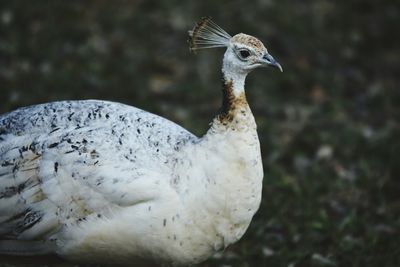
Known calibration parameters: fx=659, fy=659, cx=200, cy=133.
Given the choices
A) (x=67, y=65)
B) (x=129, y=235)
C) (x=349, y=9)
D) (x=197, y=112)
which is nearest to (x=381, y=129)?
(x=197, y=112)

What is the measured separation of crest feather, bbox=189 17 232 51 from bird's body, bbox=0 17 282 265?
0.59 ft

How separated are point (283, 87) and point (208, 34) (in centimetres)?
325

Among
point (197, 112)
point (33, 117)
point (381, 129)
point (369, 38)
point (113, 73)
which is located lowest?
point (33, 117)

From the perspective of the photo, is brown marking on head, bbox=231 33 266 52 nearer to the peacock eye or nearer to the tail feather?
the peacock eye

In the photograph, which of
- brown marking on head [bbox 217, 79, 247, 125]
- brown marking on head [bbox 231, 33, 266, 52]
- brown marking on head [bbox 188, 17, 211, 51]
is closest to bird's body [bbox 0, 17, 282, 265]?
brown marking on head [bbox 217, 79, 247, 125]

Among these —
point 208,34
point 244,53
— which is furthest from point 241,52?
point 208,34

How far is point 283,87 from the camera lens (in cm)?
661

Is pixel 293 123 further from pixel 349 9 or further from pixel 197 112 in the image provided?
pixel 349 9

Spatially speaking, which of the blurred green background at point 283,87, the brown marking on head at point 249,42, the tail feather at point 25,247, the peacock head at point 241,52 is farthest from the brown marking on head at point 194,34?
the blurred green background at point 283,87

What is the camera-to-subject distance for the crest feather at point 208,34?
11.2ft

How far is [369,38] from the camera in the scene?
24.6ft

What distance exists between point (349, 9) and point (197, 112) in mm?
2880

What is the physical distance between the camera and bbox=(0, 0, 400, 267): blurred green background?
464 centimetres

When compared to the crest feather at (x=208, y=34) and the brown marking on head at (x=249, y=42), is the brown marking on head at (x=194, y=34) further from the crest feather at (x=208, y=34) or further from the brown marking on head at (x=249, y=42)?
the brown marking on head at (x=249, y=42)
